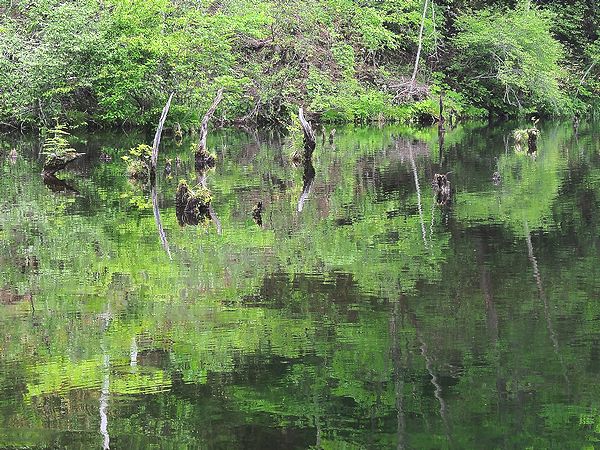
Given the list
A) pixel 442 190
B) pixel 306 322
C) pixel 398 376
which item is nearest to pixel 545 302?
pixel 306 322

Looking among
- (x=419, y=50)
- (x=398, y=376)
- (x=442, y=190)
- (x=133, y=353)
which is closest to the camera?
(x=398, y=376)

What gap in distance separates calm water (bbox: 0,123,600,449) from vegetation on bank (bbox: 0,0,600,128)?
18.3 meters

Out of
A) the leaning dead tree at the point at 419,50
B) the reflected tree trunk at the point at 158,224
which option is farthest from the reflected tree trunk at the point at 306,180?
the leaning dead tree at the point at 419,50

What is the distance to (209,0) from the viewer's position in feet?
129

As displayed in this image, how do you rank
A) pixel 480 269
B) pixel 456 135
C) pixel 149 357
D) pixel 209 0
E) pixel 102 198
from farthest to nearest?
pixel 209 0, pixel 456 135, pixel 102 198, pixel 480 269, pixel 149 357

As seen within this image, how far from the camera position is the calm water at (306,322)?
6.63 meters

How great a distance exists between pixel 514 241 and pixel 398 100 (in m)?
31.3

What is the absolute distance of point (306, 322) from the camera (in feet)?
30.1

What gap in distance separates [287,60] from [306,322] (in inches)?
1284

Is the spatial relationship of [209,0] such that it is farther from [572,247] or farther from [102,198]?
[572,247]

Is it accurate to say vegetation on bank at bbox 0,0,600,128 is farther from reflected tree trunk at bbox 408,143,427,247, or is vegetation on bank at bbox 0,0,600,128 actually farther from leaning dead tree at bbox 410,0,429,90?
reflected tree trunk at bbox 408,143,427,247

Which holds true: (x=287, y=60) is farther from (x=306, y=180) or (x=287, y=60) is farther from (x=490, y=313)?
(x=490, y=313)

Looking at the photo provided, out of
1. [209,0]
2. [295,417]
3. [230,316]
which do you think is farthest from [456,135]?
[295,417]

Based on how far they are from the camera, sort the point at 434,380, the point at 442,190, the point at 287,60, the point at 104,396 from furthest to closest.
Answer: the point at 287,60 → the point at 442,190 → the point at 434,380 → the point at 104,396
